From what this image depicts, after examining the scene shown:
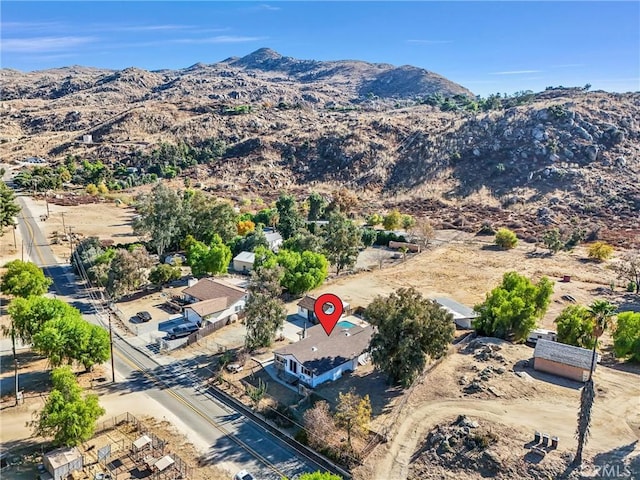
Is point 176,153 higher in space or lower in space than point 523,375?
higher

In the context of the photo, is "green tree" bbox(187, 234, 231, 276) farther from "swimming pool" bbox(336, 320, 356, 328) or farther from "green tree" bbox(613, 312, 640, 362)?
"green tree" bbox(613, 312, 640, 362)

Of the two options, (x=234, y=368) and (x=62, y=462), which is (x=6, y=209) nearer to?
(x=234, y=368)

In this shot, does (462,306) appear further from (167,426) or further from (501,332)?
(167,426)

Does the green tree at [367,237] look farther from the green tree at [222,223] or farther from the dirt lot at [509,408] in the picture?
the dirt lot at [509,408]

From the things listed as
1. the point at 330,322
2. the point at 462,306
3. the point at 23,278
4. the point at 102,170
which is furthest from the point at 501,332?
the point at 102,170

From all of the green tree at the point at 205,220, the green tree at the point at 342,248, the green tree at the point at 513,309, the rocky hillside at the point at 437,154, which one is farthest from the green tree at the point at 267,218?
the green tree at the point at 513,309

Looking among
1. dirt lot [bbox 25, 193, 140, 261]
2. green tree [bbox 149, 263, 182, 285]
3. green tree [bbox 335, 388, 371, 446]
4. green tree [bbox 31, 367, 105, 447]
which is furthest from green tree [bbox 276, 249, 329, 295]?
dirt lot [bbox 25, 193, 140, 261]
